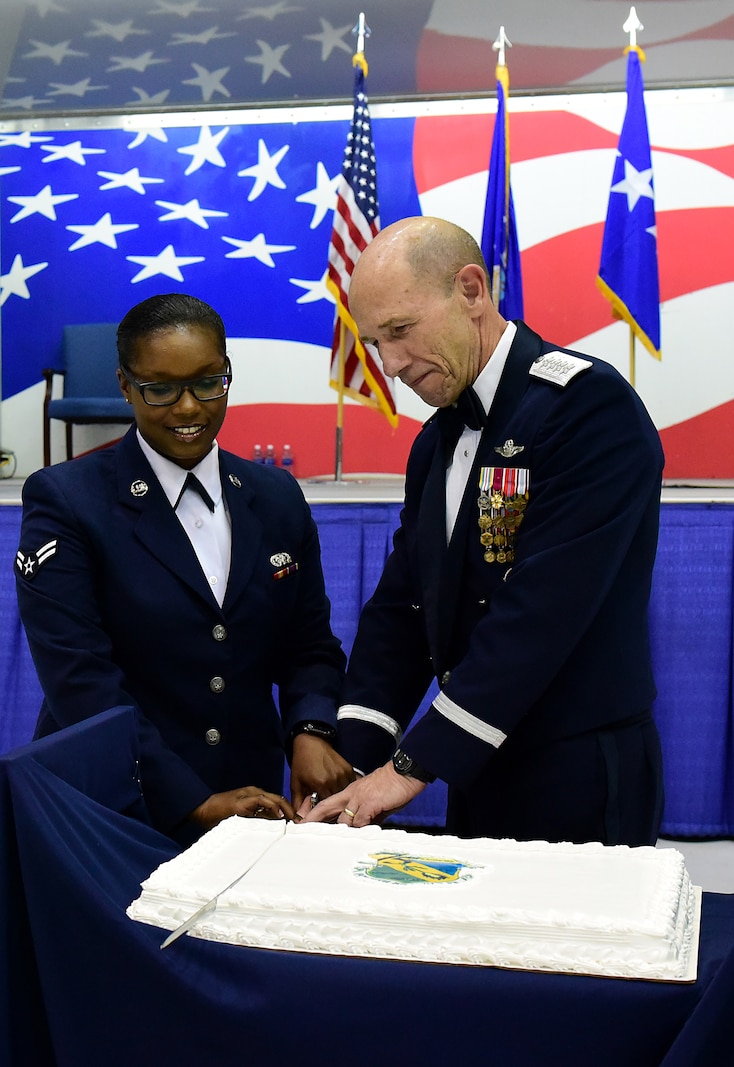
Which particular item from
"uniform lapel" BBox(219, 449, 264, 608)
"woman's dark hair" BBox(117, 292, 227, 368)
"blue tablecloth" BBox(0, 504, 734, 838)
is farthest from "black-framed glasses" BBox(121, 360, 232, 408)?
"blue tablecloth" BBox(0, 504, 734, 838)

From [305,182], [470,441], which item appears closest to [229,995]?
[470,441]

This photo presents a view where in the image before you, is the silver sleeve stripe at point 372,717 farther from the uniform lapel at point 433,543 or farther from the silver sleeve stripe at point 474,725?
the silver sleeve stripe at point 474,725

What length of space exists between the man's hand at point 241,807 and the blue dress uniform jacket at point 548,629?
143 millimetres

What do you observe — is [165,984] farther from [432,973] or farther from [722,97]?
[722,97]

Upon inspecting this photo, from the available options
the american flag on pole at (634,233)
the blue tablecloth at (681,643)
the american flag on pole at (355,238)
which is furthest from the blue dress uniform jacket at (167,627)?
the american flag on pole at (634,233)

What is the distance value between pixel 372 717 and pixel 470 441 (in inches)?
15.0

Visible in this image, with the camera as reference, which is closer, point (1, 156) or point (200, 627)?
point (200, 627)

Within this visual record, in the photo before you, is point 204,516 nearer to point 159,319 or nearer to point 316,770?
point 159,319

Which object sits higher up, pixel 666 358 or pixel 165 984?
pixel 666 358

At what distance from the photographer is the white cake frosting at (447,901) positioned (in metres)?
0.72

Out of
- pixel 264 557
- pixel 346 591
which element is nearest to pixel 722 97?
pixel 346 591

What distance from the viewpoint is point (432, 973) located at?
0.72m

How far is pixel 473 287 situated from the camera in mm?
1277

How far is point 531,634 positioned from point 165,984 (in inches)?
21.3
